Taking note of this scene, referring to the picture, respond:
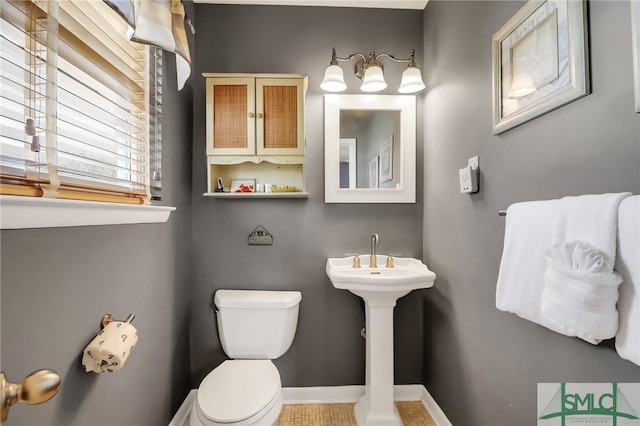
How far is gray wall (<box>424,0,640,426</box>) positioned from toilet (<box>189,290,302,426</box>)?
2.94 ft

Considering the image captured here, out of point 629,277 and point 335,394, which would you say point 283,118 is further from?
point 335,394

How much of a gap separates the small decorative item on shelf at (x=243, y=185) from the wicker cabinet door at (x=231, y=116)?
0.22m

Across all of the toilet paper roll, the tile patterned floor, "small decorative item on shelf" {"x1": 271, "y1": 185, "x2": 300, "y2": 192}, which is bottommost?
the tile patterned floor

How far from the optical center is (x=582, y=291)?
63 cm

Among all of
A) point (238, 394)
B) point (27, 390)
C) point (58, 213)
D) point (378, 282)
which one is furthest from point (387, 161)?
point (27, 390)

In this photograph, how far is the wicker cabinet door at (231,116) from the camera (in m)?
1.73

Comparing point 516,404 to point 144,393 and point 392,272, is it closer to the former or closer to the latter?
point 392,272

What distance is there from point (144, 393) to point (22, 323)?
76 cm

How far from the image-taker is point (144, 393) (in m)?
1.29

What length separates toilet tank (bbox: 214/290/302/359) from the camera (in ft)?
5.46

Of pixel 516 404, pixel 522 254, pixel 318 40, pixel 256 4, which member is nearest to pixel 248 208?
pixel 318 40

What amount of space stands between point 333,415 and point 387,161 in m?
1.62

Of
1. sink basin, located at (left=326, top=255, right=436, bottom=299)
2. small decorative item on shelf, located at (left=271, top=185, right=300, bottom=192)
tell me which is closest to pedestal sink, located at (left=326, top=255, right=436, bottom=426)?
sink basin, located at (left=326, top=255, right=436, bottom=299)

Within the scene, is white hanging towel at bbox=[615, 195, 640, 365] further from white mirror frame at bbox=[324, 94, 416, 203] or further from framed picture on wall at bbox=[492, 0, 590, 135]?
white mirror frame at bbox=[324, 94, 416, 203]
